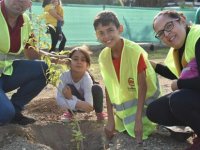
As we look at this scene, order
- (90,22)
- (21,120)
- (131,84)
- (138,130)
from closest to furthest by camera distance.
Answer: (138,130), (131,84), (21,120), (90,22)

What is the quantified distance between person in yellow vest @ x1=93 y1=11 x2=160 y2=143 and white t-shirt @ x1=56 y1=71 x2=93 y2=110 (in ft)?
1.49

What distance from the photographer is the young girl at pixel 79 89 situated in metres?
4.35

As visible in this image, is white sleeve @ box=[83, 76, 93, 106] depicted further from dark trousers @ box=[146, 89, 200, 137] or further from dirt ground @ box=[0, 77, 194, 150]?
dark trousers @ box=[146, 89, 200, 137]

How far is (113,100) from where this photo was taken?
3.96 metres

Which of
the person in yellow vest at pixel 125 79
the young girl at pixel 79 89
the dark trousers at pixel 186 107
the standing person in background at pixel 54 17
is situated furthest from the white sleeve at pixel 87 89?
the standing person in background at pixel 54 17

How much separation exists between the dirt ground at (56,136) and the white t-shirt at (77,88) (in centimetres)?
20

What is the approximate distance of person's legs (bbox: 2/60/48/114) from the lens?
428cm

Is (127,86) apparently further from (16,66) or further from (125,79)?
(16,66)

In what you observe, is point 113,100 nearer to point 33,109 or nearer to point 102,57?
point 102,57

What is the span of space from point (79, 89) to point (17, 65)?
26.4 inches

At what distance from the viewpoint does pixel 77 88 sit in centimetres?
450

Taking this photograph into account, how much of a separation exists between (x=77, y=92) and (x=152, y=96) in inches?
35.1

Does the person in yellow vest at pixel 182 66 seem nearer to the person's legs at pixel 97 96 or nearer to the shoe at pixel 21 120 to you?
the person's legs at pixel 97 96

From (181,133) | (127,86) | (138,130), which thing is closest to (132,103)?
(127,86)
